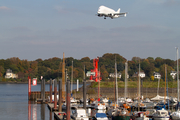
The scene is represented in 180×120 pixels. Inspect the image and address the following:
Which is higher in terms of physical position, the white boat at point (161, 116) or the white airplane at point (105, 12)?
the white airplane at point (105, 12)

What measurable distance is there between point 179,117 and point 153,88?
55.2 meters

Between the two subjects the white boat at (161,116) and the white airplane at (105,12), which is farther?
the white airplane at (105,12)

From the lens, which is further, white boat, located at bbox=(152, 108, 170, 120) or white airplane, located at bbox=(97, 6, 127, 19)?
white airplane, located at bbox=(97, 6, 127, 19)

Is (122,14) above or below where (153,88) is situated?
above

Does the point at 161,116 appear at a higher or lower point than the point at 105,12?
lower

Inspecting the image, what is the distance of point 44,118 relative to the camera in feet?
159

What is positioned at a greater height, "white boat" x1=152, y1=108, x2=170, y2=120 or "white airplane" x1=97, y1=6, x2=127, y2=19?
"white airplane" x1=97, y1=6, x2=127, y2=19

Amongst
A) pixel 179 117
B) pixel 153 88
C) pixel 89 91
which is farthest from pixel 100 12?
pixel 153 88

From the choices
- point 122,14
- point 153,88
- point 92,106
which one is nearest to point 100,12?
point 122,14

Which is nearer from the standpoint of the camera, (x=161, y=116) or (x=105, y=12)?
(x=161, y=116)

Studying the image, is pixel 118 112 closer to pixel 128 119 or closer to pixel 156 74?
pixel 128 119

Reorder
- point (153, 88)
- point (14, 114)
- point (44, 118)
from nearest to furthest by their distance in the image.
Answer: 1. point (44, 118)
2. point (14, 114)
3. point (153, 88)

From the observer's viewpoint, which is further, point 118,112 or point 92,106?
point 92,106

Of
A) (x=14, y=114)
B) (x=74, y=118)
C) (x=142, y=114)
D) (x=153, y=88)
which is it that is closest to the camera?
(x=74, y=118)
